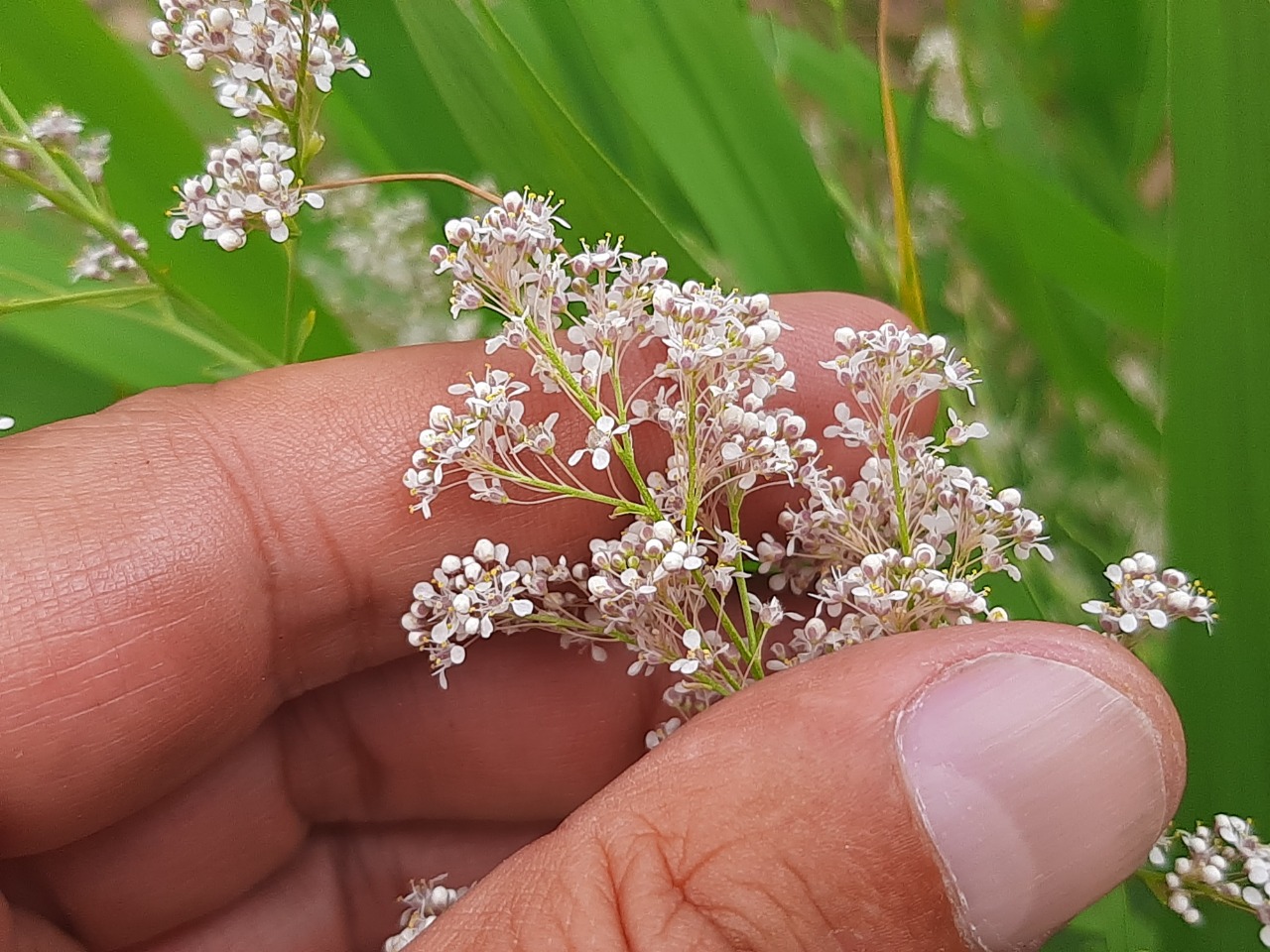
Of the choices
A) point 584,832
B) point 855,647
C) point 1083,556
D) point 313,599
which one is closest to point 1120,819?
point 855,647

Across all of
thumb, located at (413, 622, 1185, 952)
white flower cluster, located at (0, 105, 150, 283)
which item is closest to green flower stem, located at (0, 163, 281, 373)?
white flower cluster, located at (0, 105, 150, 283)

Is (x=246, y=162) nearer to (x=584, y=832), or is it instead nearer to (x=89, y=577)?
(x=89, y=577)

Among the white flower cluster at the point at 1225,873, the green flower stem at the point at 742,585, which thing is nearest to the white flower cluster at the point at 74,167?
the green flower stem at the point at 742,585

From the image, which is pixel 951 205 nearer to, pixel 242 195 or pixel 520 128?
pixel 520 128

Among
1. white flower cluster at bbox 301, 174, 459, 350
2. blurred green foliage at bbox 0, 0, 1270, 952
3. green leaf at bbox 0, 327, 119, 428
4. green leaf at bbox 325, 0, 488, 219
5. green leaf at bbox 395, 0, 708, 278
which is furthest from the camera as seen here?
white flower cluster at bbox 301, 174, 459, 350

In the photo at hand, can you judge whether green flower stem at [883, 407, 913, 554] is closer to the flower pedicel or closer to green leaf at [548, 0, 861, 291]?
the flower pedicel

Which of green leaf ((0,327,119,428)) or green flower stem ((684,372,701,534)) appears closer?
green flower stem ((684,372,701,534))

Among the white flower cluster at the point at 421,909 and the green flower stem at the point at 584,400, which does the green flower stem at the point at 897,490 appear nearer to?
the green flower stem at the point at 584,400
